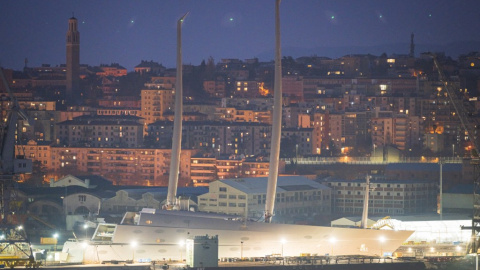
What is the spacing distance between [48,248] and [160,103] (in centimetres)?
4735

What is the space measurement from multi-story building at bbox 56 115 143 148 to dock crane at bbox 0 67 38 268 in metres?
35.9

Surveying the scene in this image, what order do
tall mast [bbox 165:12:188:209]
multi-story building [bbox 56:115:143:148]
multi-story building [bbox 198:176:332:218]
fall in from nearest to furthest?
1. tall mast [bbox 165:12:188:209]
2. multi-story building [bbox 198:176:332:218]
3. multi-story building [bbox 56:115:143:148]

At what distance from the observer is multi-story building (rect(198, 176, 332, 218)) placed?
4891 centimetres

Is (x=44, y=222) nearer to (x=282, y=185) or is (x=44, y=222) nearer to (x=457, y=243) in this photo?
(x=282, y=185)

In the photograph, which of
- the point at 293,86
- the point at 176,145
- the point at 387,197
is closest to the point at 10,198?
the point at 176,145

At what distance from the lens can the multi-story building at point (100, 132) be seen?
248 feet

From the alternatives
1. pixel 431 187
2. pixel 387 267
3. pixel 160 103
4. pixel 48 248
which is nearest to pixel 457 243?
pixel 387 267

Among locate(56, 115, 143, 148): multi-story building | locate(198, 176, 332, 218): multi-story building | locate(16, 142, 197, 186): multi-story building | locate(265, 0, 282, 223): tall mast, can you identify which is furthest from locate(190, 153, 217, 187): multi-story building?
locate(265, 0, 282, 223): tall mast

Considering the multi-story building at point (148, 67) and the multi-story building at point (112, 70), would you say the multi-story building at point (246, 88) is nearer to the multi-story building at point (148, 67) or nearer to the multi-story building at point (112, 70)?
the multi-story building at point (148, 67)

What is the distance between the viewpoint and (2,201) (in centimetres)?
3762

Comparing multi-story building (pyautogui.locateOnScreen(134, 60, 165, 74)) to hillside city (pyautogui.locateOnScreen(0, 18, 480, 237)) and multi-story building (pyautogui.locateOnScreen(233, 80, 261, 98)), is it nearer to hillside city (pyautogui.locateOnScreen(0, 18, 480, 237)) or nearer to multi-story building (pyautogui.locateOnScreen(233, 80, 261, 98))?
hillside city (pyautogui.locateOnScreen(0, 18, 480, 237))

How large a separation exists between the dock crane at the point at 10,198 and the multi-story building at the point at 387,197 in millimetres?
18657

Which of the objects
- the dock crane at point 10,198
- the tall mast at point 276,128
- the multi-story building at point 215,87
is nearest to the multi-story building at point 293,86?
the multi-story building at point 215,87

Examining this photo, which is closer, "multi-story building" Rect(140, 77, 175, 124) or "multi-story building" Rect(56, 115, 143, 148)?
"multi-story building" Rect(56, 115, 143, 148)
